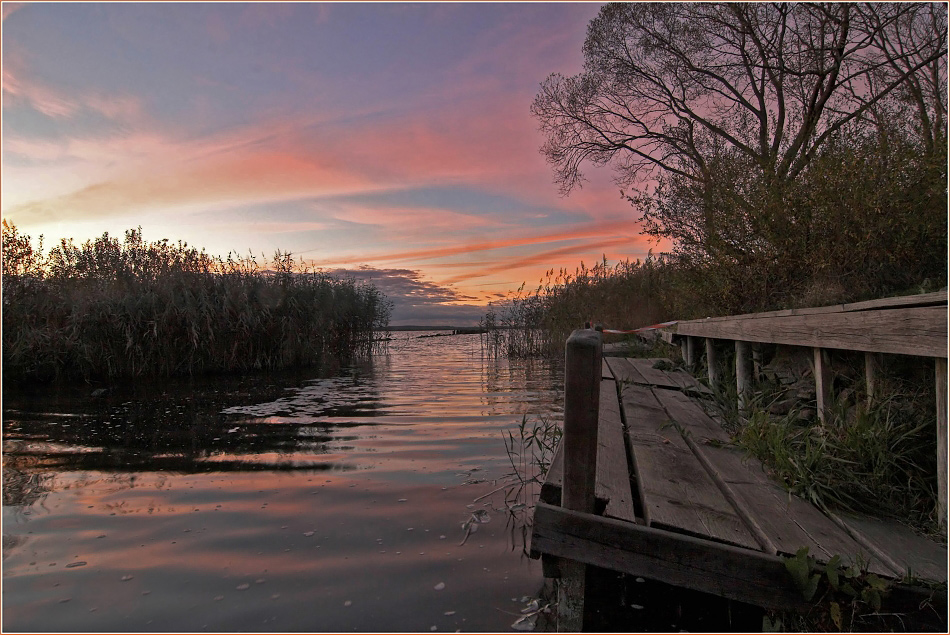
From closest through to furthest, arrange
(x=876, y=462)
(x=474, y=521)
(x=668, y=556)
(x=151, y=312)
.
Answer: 1. (x=668, y=556)
2. (x=876, y=462)
3. (x=474, y=521)
4. (x=151, y=312)

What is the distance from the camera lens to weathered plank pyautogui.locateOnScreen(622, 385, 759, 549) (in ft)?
7.81

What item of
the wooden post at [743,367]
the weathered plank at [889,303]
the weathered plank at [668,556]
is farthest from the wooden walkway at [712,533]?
the wooden post at [743,367]

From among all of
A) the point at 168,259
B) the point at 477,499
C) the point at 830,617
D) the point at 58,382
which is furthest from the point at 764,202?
the point at 168,259

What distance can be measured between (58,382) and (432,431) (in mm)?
8189

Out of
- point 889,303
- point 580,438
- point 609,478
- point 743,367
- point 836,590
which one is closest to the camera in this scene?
point 836,590

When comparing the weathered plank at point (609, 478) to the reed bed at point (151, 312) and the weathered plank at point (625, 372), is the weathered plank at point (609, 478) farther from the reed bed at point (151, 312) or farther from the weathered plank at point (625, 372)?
the reed bed at point (151, 312)

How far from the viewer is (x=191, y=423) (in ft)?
22.1

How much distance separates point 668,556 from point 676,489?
674mm

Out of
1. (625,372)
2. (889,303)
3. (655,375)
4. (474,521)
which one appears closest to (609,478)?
(474,521)

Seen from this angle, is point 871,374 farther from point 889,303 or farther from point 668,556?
point 668,556

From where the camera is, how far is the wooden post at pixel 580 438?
2.46 metres

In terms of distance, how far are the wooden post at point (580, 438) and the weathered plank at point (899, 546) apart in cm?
113

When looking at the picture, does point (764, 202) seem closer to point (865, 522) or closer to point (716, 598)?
point (865, 522)

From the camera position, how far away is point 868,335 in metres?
2.78
